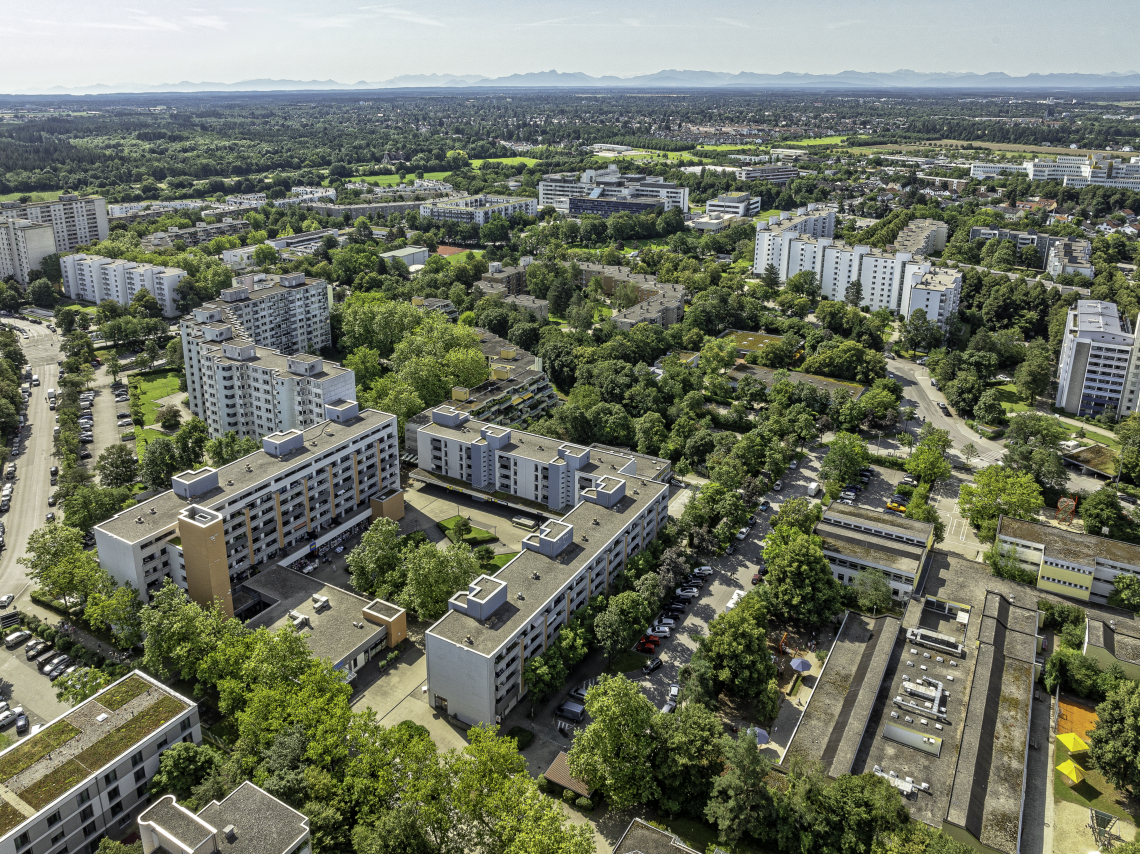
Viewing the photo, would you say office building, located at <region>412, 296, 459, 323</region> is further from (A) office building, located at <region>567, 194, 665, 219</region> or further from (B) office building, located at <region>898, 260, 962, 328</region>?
(A) office building, located at <region>567, 194, 665, 219</region>

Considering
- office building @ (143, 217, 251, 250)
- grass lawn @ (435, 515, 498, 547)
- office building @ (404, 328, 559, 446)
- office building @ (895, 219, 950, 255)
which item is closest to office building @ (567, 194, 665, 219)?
office building @ (895, 219, 950, 255)

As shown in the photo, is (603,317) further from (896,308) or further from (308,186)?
(308,186)

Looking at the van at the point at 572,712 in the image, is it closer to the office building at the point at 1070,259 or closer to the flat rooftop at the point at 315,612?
the flat rooftop at the point at 315,612

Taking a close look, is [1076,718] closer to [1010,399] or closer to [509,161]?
[1010,399]

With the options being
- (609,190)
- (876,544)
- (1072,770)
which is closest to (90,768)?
(1072,770)

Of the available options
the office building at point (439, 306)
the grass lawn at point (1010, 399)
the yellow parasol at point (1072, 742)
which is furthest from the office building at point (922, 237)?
the yellow parasol at point (1072, 742)

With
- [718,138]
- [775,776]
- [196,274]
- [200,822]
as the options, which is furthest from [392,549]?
[718,138]
